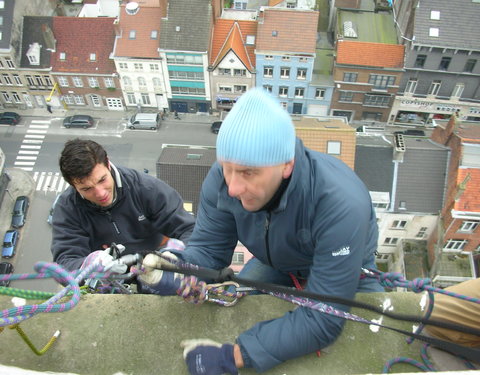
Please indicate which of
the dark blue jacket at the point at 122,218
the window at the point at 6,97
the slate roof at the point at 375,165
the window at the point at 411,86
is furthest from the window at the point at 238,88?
the dark blue jacket at the point at 122,218

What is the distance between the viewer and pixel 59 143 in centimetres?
3484

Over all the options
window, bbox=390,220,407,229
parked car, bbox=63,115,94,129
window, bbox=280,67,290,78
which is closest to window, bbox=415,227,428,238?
window, bbox=390,220,407,229

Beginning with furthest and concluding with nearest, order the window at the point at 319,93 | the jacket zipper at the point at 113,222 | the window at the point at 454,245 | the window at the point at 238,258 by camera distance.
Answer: the window at the point at 319,93 → the window at the point at 238,258 → the window at the point at 454,245 → the jacket zipper at the point at 113,222

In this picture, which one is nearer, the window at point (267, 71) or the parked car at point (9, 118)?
the window at point (267, 71)

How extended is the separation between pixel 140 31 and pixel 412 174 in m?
25.7

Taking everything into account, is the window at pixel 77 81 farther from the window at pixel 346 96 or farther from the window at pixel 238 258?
the window at pixel 346 96

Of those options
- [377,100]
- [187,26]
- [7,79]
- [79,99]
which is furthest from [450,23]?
[7,79]

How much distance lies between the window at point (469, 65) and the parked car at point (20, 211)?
3750 centimetres

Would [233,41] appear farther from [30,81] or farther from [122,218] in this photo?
[122,218]

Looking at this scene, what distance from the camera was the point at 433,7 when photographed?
3012 centimetres

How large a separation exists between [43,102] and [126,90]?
878cm

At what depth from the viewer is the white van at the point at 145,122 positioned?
35688 millimetres

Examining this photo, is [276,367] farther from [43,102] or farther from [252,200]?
[43,102]

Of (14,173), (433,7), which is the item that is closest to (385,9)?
(433,7)
